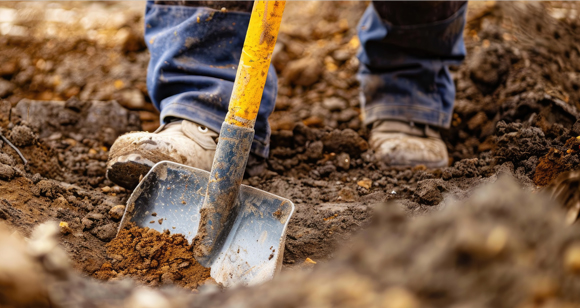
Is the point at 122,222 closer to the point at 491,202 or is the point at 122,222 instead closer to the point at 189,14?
the point at 189,14

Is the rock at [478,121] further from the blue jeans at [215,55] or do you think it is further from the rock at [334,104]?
the rock at [334,104]

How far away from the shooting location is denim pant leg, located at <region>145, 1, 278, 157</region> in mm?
1820

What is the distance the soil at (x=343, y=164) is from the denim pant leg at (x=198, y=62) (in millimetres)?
382

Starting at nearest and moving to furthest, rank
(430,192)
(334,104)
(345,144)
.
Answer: (430,192)
(345,144)
(334,104)

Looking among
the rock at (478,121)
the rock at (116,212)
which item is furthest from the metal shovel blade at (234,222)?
the rock at (478,121)

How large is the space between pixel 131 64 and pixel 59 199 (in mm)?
1849

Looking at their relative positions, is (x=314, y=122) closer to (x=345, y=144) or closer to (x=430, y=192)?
(x=345, y=144)

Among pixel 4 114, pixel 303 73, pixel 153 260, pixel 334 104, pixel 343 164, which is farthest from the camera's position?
pixel 303 73

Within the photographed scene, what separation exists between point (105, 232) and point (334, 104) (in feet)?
6.15

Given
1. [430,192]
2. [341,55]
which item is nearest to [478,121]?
[430,192]

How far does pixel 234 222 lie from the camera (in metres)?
1.41

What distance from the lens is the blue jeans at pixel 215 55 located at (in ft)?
5.99

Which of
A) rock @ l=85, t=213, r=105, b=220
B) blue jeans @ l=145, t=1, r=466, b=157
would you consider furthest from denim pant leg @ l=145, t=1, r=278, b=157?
rock @ l=85, t=213, r=105, b=220

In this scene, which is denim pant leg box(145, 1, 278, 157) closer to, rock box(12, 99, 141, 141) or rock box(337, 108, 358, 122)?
rock box(12, 99, 141, 141)
